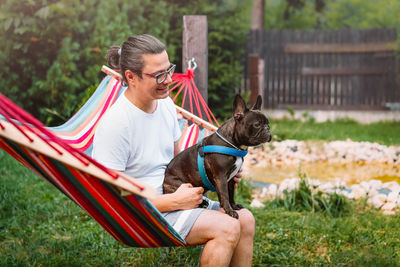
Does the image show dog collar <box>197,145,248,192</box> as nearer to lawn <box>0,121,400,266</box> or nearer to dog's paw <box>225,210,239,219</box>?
dog's paw <box>225,210,239,219</box>

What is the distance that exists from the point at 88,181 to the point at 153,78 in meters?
0.55

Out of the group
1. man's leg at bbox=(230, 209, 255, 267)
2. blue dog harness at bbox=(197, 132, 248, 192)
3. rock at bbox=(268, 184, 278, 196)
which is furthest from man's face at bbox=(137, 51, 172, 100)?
rock at bbox=(268, 184, 278, 196)

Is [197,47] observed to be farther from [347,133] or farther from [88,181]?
[347,133]

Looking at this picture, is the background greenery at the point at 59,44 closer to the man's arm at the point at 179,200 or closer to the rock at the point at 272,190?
the rock at the point at 272,190

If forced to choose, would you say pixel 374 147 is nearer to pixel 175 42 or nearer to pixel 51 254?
pixel 175 42

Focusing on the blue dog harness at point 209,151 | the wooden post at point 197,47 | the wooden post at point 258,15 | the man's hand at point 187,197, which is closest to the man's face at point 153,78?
the blue dog harness at point 209,151

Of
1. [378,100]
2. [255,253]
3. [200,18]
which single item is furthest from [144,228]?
[378,100]

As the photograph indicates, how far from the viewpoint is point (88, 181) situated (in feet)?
5.29

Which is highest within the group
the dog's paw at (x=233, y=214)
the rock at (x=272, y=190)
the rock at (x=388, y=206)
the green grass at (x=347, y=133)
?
the dog's paw at (x=233, y=214)

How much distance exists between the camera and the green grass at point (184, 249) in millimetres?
2609

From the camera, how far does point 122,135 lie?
193 cm

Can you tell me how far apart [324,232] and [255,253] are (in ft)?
1.90

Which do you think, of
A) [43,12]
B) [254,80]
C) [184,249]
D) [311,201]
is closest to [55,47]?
[43,12]

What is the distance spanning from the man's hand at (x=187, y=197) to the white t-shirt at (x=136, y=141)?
0.16 metres
